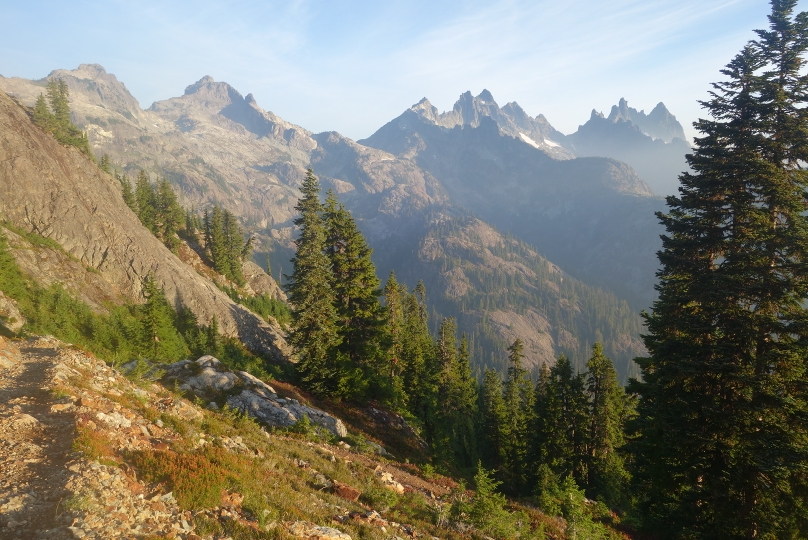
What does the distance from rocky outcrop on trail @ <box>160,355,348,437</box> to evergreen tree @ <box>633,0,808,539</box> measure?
15.9m

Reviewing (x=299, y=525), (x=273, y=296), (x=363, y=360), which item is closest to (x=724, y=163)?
(x=299, y=525)

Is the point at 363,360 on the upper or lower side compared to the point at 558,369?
lower

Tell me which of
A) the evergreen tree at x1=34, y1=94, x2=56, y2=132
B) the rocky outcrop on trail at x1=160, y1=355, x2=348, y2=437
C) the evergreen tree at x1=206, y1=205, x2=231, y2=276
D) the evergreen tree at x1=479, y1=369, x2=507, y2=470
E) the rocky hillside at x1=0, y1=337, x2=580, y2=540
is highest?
the evergreen tree at x1=34, y1=94, x2=56, y2=132

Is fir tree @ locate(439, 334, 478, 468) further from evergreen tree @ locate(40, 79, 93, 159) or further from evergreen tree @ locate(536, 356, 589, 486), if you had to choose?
evergreen tree @ locate(40, 79, 93, 159)

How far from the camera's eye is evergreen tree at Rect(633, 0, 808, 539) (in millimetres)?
12328

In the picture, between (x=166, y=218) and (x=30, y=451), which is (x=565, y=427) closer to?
(x=30, y=451)

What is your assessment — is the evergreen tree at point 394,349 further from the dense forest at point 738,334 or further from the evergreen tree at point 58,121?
the evergreen tree at point 58,121

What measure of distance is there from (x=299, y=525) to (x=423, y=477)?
12.1 meters

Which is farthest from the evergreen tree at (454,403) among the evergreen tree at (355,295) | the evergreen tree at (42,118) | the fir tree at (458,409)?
the evergreen tree at (42,118)

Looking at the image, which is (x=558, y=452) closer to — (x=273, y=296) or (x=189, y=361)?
(x=189, y=361)

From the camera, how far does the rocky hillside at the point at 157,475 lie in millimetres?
7059

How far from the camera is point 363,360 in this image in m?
30.3

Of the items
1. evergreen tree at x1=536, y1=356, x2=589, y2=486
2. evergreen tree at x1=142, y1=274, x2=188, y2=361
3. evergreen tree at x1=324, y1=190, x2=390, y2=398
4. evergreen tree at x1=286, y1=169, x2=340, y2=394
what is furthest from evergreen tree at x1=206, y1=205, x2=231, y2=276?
evergreen tree at x1=536, y1=356, x2=589, y2=486

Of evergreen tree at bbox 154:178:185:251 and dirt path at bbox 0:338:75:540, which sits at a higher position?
evergreen tree at bbox 154:178:185:251
